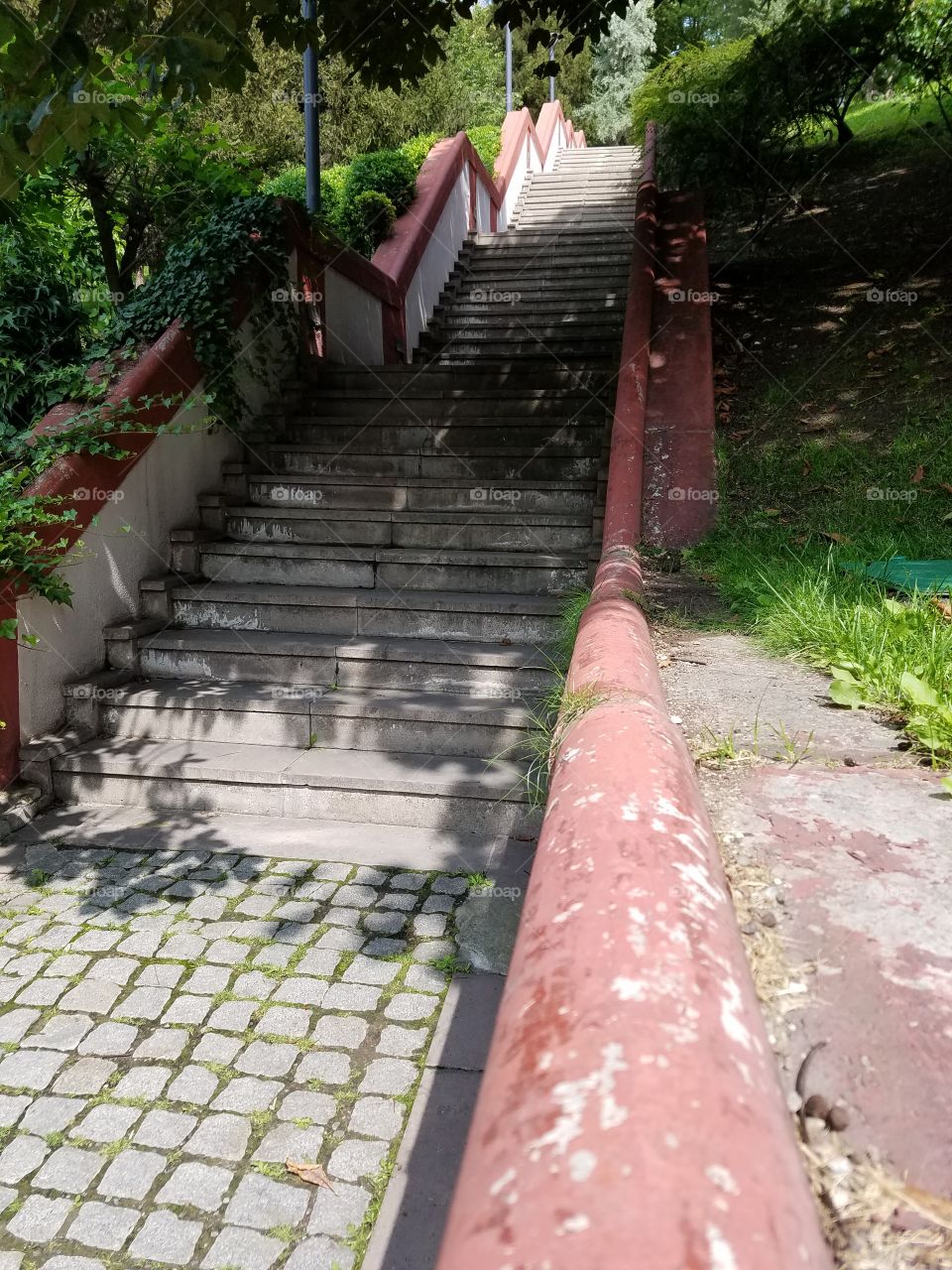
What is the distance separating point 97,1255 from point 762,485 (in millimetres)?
5323

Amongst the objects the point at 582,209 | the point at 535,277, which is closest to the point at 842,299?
the point at 535,277

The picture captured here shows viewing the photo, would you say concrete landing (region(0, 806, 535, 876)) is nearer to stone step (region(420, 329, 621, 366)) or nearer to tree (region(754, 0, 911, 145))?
stone step (region(420, 329, 621, 366))

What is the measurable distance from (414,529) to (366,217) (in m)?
6.53

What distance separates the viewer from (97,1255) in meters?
2.15

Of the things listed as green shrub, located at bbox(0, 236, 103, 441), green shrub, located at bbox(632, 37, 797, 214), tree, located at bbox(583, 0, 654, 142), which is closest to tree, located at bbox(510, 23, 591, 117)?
tree, located at bbox(583, 0, 654, 142)

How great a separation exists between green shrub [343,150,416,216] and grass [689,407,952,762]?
22.7 ft

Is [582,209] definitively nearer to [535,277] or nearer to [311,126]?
[535,277]

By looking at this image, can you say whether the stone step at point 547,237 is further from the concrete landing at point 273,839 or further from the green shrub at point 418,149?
the concrete landing at point 273,839

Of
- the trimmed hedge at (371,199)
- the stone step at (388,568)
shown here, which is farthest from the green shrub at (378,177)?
the stone step at (388,568)

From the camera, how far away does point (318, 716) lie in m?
4.89

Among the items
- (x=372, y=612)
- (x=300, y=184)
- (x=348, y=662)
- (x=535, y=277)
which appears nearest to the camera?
(x=348, y=662)

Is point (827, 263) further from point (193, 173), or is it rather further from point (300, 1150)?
point (300, 1150)

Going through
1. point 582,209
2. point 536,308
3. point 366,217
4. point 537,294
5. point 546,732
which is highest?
point 582,209

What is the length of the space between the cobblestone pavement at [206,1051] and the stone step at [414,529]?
114 inches
